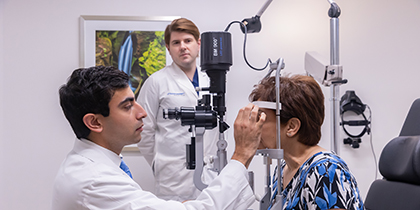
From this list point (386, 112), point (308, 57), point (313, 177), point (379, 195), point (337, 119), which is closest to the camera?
point (313, 177)

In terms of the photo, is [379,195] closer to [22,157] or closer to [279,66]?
[279,66]

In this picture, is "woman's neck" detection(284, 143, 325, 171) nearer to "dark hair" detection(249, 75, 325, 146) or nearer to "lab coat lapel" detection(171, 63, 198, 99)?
"dark hair" detection(249, 75, 325, 146)

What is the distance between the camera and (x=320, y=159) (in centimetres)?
111

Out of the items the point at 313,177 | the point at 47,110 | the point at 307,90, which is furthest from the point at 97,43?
the point at 313,177

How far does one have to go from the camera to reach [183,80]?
7.18 feet

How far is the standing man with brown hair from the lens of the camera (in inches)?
82.7

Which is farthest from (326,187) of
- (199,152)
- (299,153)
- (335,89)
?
(335,89)

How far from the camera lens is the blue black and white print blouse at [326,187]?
1.01 metres

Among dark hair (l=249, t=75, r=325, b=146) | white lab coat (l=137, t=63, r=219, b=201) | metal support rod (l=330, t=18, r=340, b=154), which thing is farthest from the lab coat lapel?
dark hair (l=249, t=75, r=325, b=146)

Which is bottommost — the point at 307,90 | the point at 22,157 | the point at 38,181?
the point at 38,181

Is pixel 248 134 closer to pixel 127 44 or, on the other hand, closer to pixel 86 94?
pixel 86 94

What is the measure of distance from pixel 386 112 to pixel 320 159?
194 centimetres

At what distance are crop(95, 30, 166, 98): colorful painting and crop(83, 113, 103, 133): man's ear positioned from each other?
4.95 feet

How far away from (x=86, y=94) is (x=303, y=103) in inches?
26.4
